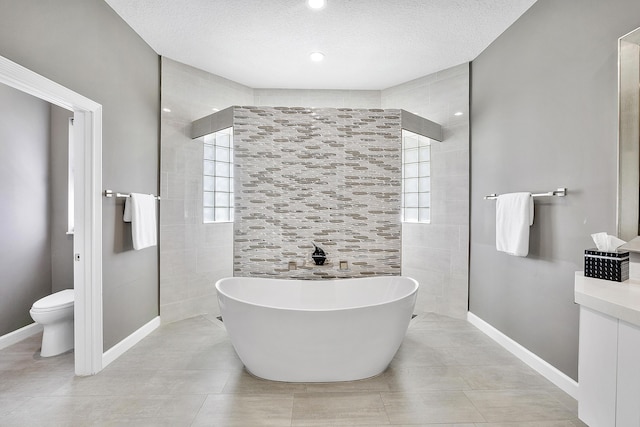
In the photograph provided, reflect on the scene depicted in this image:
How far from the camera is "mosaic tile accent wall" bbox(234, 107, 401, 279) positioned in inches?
127

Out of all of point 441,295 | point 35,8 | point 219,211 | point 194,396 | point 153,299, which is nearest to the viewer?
point 35,8

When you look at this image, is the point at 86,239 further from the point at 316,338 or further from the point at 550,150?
the point at 550,150

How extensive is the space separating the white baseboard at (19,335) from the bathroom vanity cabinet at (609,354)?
4.26m

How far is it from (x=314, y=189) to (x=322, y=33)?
1463mm

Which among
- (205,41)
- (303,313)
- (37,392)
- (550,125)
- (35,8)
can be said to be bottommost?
(37,392)

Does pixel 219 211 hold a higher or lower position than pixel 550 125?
lower

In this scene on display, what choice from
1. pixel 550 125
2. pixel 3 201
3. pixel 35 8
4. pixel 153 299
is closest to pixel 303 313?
pixel 153 299

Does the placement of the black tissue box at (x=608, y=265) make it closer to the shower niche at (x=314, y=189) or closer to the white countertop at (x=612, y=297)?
the white countertop at (x=612, y=297)

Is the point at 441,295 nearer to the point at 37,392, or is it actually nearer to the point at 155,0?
the point at 37,392

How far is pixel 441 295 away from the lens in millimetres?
3678

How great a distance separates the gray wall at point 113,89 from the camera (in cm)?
190

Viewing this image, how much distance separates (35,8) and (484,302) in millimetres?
4242

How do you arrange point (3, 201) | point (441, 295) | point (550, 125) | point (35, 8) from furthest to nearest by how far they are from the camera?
point (441, 295) → point (3, 201) → point (550, 125) → point (35, 8)

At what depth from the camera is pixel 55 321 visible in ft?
8.55
